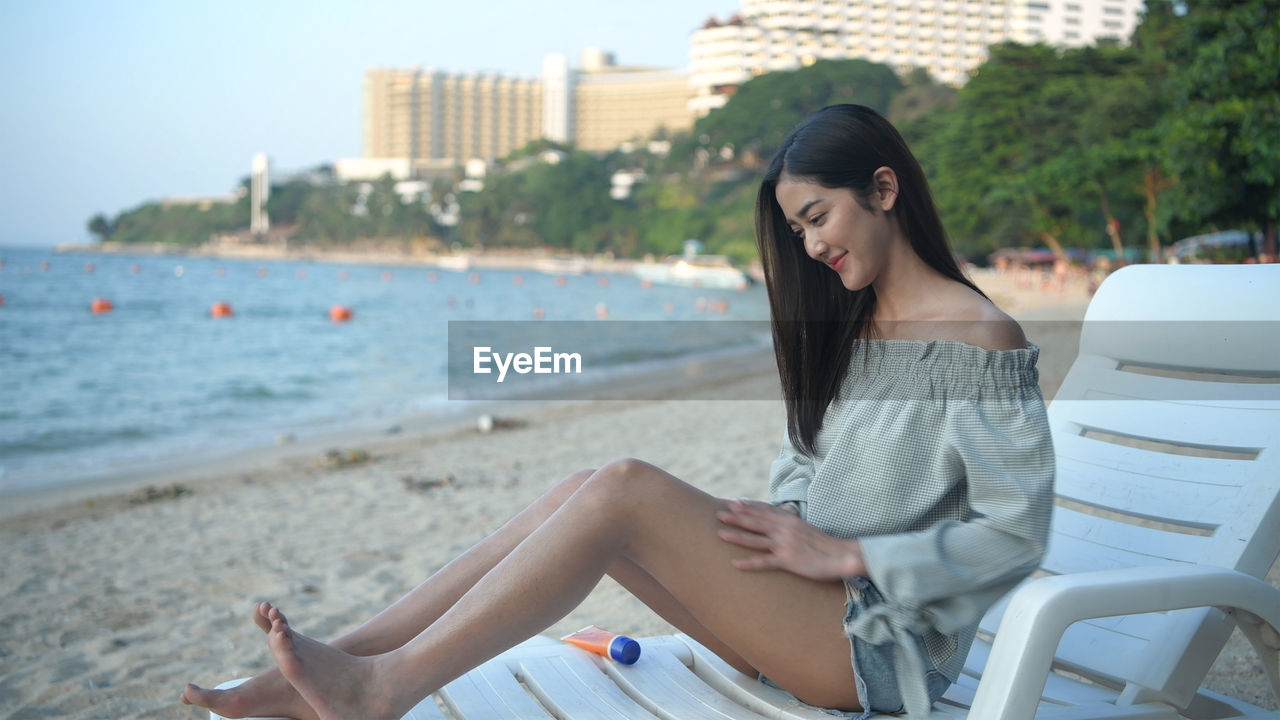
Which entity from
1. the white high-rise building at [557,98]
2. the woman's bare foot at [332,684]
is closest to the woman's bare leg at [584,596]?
the woman's bare foot at [332,684]

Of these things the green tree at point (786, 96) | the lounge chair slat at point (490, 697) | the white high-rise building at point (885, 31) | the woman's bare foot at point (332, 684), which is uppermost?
the white high-rise building at point (885, 31)

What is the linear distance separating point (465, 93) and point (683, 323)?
315 feet

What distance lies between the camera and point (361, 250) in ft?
268

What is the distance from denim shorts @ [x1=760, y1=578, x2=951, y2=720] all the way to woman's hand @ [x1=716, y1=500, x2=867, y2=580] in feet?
0.14

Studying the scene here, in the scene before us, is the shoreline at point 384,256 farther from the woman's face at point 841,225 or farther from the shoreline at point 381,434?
the woman's face at point 841,225

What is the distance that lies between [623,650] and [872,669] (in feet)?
1.53

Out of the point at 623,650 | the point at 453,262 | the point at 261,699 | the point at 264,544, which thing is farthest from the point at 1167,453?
the point at 453,262

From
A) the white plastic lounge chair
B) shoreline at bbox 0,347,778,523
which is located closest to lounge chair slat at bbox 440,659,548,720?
the white plastic lounge chair

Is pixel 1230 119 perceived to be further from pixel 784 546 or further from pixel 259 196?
pixel 259 196

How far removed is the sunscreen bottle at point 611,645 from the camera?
1.83m

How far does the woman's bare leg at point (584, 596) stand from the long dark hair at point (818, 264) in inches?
12.5

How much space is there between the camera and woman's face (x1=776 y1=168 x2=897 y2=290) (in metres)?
1.59

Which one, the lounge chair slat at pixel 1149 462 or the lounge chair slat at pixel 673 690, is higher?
the lounge chair slat at pixel 1149 462

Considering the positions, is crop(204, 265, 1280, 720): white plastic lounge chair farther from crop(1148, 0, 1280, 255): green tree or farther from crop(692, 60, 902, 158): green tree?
crop(692, 60, 902, 158): green tree
